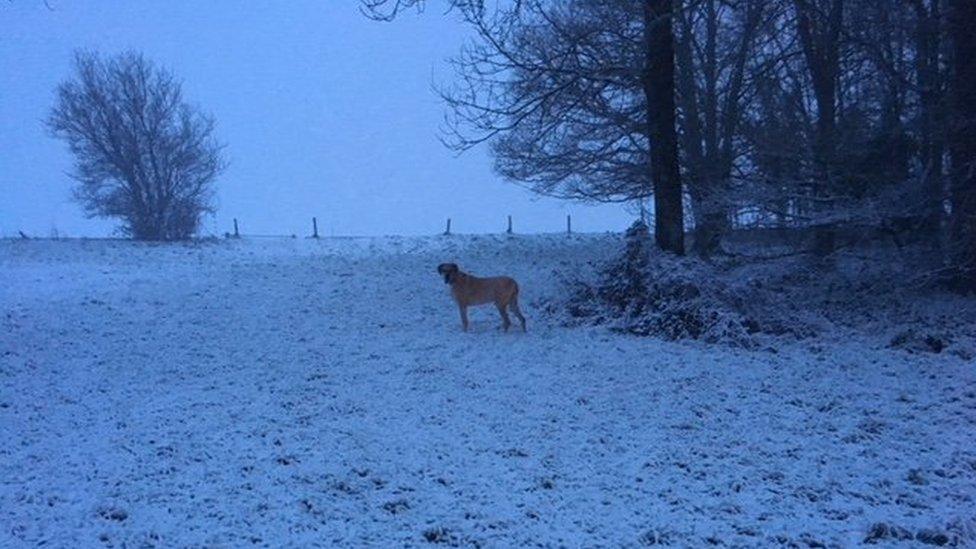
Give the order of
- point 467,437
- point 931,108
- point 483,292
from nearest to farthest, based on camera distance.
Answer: point 467,437 < point 483,292 < point 931,108

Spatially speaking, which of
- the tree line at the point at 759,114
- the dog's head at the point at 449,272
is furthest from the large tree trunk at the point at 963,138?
the dog's head at the point at 449,272

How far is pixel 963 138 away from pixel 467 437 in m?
10.7

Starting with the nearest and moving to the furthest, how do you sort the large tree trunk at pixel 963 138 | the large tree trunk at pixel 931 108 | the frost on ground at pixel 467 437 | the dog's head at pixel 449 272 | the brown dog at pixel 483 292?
the frost on ground at pixel 467 437, the large tree trunk at pixel 963 138, the brown dog at pixel 483 292, the dog's head at pixel 449 272, the large tree trunk at pixel 931 108

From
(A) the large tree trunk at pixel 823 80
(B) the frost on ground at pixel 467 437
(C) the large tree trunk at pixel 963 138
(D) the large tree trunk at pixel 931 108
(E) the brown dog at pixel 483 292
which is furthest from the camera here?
(A) the large tree trunk at pixel 823 80

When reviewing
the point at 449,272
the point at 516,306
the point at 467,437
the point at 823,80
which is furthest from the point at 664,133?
the point at 467,437

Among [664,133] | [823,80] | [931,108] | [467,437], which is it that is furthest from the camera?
[823,80]

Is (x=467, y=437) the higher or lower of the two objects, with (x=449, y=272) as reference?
lower

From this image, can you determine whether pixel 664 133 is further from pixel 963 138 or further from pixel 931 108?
pixel 963 138

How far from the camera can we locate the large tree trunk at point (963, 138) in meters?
12.6

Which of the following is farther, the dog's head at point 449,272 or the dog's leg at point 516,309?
the dog's head at point 449,272

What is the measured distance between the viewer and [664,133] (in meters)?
14.3

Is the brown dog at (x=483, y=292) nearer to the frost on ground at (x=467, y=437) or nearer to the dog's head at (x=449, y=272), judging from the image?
the dog's head at (x=449, y=272)

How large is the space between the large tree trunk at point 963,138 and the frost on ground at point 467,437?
1.16 meters

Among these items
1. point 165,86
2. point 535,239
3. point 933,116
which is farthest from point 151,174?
point 933,116
